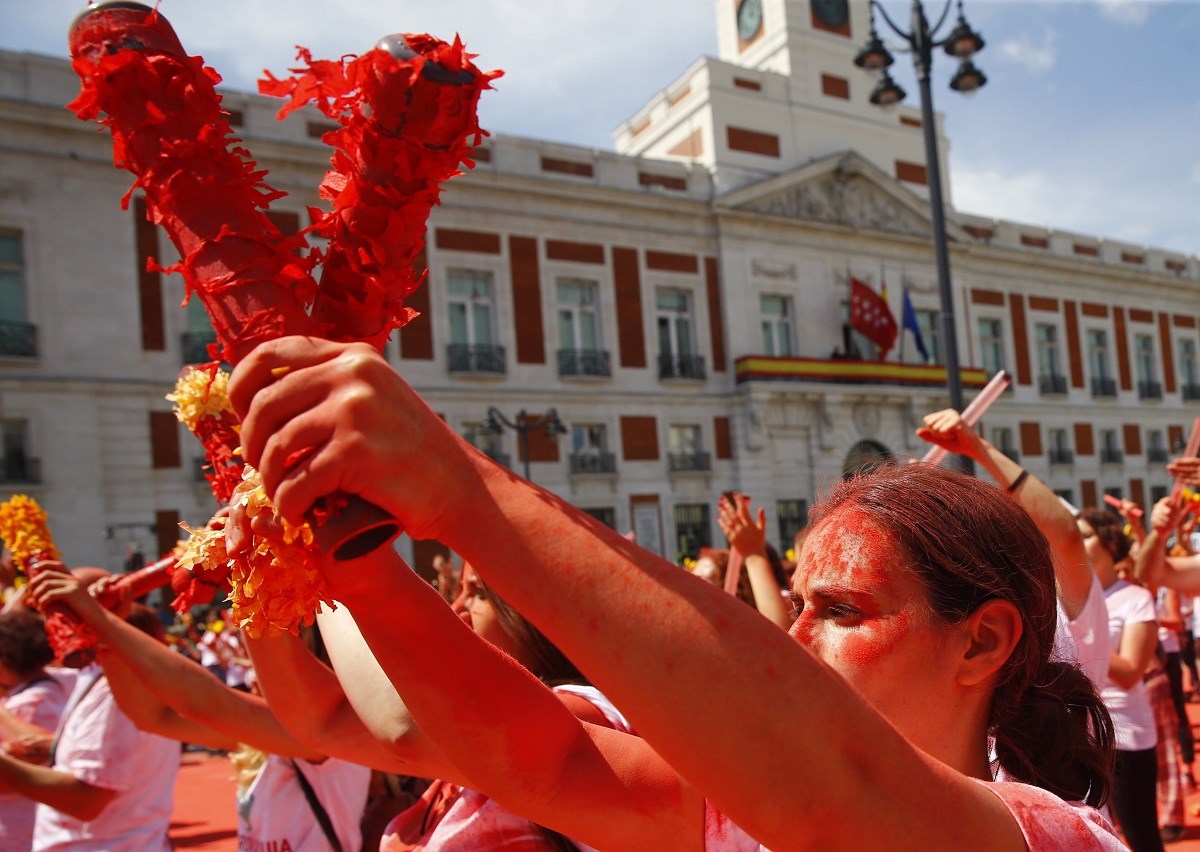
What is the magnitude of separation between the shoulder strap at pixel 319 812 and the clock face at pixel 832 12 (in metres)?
29.9

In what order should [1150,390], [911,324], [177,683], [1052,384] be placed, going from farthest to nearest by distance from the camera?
[1150,390] < [1052,384] < [911,324] < [177,683]

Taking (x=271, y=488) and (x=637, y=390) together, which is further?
(x=637, y=390)

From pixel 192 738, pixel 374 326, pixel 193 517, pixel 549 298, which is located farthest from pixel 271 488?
Result: pixel 549 298

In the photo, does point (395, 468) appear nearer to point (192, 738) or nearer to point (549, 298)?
point (192, 738)

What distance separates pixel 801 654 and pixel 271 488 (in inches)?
18.5

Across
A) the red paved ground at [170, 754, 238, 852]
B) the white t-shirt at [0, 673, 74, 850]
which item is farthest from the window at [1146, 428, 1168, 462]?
the white t-shirt at [0, 673, 74, 850]

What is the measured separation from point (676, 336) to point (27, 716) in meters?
22.0

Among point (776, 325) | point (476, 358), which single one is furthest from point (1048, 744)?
point (776, 325)

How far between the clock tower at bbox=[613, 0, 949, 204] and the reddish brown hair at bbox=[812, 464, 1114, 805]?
25.4 m

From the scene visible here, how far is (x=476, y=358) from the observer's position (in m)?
22.7

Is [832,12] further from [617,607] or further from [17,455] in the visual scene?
[617,607]

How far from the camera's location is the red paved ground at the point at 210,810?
6.97m

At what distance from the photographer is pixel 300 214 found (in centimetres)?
2055

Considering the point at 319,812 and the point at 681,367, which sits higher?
the point at 681,367
